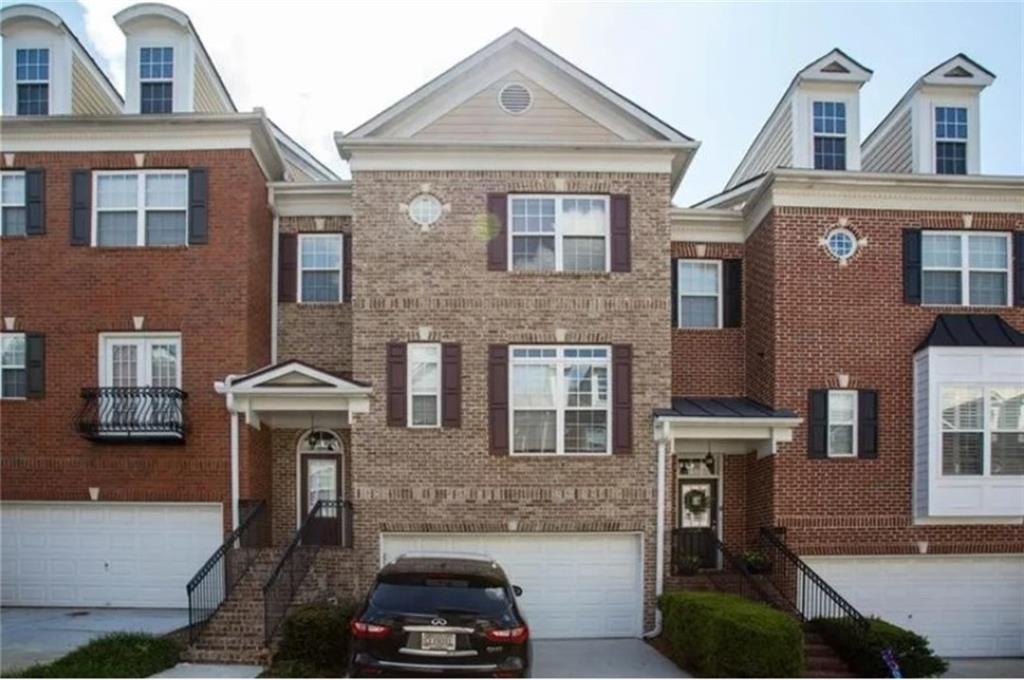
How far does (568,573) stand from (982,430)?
7516 millimetres

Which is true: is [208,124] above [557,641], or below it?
above

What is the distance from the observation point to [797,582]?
16.3 metres

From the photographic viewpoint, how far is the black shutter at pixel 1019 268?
17.3m

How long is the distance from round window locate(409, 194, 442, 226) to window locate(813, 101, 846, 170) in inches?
285

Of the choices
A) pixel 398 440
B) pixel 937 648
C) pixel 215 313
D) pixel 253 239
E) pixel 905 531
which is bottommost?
pixel 937 648

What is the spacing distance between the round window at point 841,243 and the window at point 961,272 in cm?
134

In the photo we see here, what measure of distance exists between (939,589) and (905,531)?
124cm

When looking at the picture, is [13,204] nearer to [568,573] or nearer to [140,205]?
[140,205]

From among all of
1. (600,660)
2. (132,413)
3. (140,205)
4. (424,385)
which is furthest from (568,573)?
(140,205)

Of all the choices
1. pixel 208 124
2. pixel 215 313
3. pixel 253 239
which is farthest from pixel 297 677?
pixel 208 124

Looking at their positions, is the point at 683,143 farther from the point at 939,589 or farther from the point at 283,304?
the point at 939,589

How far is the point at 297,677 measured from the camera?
40.0ft

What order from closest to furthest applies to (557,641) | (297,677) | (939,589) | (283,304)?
(297,677), (557,641), (939,589), (283,304)

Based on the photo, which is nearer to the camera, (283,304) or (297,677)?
(297,677)
